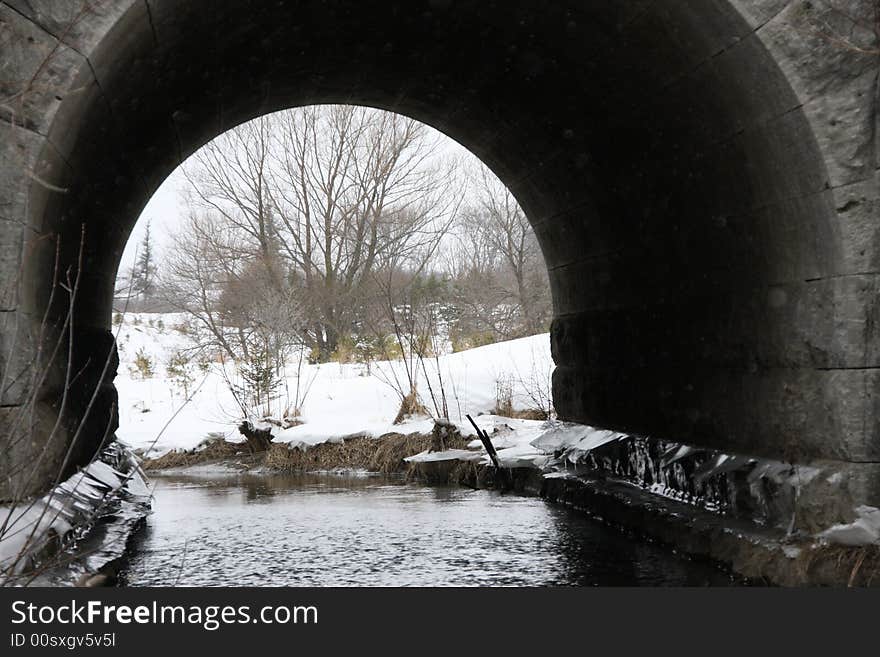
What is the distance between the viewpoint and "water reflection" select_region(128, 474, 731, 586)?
5332 millimetres

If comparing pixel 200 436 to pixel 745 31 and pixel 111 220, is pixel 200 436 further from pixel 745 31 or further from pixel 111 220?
pixel 745 31

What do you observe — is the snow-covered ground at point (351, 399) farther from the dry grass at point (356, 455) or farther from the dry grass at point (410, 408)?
the dry grass at point (410, 408)

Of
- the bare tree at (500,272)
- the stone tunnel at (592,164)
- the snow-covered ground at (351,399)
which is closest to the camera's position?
the stone tunnel at (592,164)

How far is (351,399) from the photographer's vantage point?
14141mm

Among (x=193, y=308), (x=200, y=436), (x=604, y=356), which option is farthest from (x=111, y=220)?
(x=193, y=308)

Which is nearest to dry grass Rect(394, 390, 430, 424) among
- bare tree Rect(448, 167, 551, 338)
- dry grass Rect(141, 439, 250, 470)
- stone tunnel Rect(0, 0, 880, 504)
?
dry grass Rect(141, 439, 250, 470)

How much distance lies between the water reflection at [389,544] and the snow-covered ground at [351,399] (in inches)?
102

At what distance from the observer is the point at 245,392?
13.7 metres

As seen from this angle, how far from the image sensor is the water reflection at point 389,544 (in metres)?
5.33

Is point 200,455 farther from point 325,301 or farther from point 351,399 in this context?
point 325,301

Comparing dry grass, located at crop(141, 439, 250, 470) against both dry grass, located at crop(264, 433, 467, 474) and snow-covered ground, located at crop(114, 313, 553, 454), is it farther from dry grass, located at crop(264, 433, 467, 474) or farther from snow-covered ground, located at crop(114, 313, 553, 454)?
dry grass, located at crop(264, 433, 467, 474)

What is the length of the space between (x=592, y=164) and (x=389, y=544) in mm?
3433

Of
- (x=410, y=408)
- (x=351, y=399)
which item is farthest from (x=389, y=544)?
(x=351, y=399)

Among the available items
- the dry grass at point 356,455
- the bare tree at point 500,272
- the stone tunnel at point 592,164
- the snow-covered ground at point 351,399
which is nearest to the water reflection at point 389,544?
the stone tunnel at point 592,164
